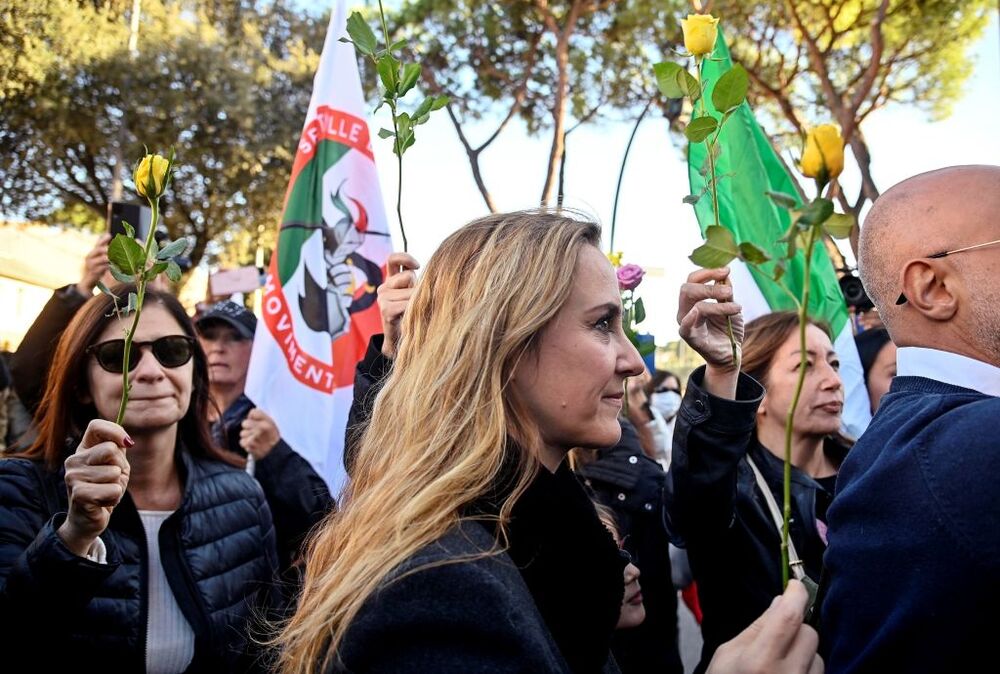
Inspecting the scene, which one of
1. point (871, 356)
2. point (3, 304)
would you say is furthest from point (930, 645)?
point (3, 304)

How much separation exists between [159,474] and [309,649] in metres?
1.45

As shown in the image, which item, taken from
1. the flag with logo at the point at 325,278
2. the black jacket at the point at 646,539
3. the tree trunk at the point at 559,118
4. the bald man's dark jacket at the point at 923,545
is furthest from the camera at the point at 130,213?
the tree trunk at the point at 559,118

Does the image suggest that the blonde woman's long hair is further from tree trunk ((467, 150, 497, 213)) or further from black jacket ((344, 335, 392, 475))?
tree trunk ((467, 150, 497, 213))

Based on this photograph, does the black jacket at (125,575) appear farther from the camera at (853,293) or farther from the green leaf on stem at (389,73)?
the camera at (853,293)

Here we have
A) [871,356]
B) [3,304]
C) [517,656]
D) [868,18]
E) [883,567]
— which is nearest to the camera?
[517,656]

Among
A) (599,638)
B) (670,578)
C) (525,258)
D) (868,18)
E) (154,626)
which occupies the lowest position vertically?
(670,578)

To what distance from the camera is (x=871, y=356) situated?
438 centimetres

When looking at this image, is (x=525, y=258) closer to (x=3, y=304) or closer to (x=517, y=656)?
(x=517, y=656)

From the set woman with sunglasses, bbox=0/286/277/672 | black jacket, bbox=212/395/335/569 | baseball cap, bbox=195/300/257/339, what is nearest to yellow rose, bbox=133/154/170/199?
woman with sunglasses, bbox=0/286/277/672

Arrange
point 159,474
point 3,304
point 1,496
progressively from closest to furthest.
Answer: point 1,496, point 159,474, point 3,304

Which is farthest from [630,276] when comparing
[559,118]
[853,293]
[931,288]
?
[559,118]

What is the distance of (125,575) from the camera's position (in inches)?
93.1

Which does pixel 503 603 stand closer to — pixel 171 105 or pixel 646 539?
pixel 646 539

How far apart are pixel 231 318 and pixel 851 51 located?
38.3ft
